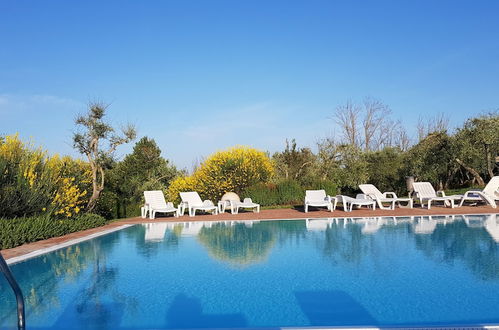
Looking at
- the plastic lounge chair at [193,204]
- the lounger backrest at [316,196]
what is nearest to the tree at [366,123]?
the lounger backrest at [316,196]

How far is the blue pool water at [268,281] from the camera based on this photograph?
3.93 m

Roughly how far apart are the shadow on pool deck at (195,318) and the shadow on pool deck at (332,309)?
700 millimetres

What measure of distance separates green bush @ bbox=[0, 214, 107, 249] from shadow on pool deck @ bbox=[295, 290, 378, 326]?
20.8 feet

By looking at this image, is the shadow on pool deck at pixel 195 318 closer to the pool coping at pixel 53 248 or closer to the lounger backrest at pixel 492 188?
the pool coping at pixel 53 248

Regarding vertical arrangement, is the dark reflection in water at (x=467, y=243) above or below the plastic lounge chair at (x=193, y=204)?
below

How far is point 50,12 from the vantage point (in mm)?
13562

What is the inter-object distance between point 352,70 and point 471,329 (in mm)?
20823

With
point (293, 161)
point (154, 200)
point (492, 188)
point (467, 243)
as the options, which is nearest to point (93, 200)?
point (154, 200)

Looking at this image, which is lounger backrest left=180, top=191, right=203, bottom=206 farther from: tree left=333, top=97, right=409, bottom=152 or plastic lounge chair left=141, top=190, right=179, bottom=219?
tree left=333, top=97, right=409, bottom=152

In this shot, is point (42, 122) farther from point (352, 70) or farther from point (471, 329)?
point (471, 329)

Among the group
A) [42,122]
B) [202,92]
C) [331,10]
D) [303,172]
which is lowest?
[303,172]

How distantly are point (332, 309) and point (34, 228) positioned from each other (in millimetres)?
7412

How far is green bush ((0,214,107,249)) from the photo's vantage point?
26.6ft

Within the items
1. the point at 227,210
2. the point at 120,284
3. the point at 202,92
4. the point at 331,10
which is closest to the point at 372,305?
the point at 120,284
